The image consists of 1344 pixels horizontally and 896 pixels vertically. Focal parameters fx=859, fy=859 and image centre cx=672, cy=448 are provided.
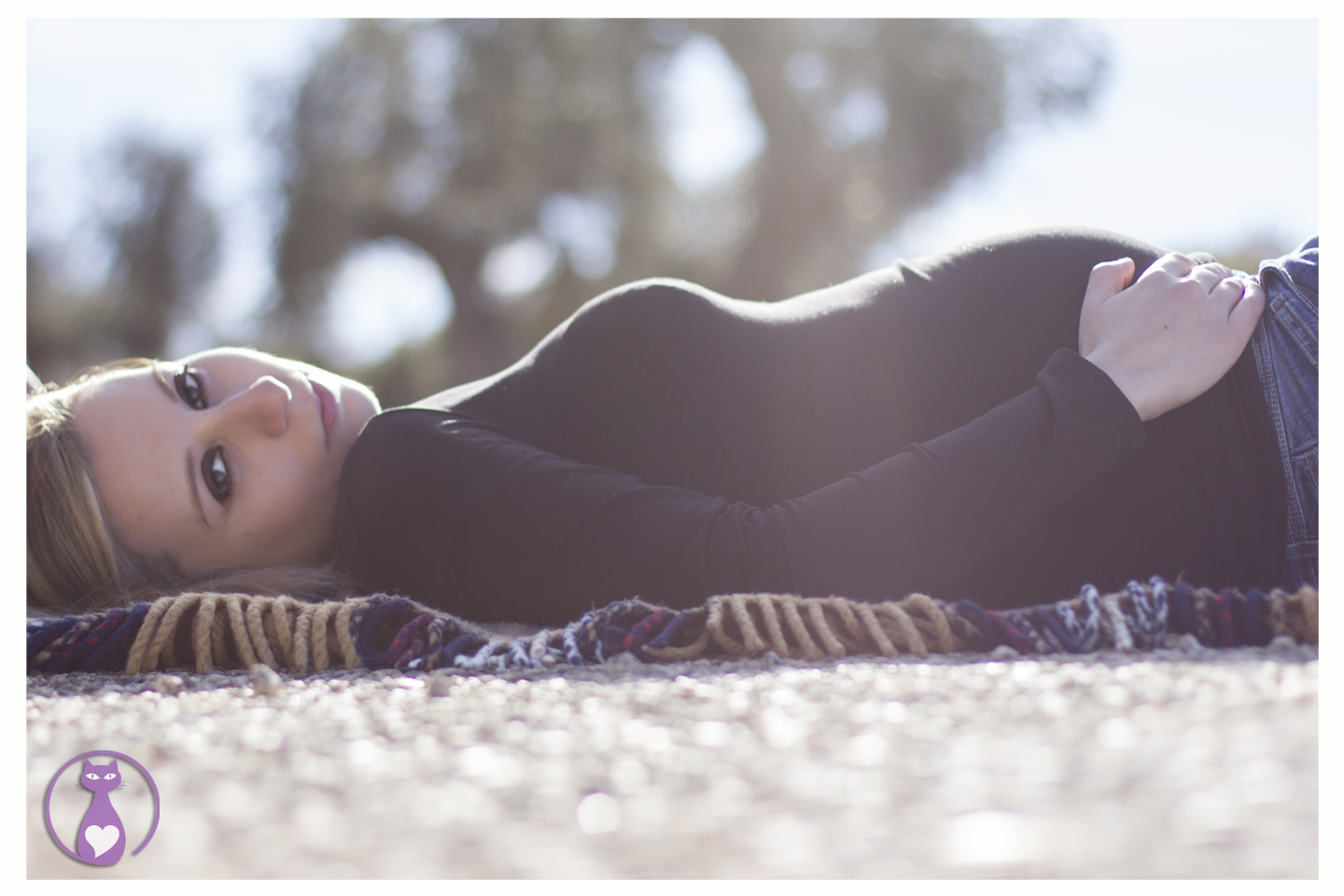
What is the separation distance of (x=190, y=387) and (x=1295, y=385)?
1.35m

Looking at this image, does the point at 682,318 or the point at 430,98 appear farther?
the point at 430,98

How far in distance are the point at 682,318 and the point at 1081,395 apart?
0.44 m

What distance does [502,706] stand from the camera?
60cm

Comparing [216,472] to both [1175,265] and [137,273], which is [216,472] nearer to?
[1175,265]

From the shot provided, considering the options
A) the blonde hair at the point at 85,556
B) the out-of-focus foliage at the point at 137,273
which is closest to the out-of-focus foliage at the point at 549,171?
the out-of-focus foliage at the point at 137,273

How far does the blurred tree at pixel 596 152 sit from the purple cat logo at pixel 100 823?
22.0ft

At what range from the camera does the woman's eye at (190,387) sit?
1.17 m

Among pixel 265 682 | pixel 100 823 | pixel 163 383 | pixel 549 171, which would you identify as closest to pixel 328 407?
pixel 163 383

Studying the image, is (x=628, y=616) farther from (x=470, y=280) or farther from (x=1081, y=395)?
(x=470, y=280)

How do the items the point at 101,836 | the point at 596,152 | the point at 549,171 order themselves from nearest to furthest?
the point at 101,836
the point at 596,152
the point at 549,171

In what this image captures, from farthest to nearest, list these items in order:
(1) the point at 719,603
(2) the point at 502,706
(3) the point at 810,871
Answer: (1) the point at 719,603 < (2) the point at 502,706 < (3) the point at 810,871

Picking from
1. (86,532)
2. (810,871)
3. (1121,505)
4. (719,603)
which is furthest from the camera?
(86,532)

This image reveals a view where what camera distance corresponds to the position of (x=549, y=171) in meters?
7.68

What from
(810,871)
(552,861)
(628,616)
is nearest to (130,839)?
(552,861)
